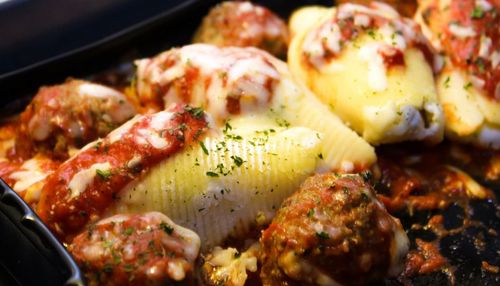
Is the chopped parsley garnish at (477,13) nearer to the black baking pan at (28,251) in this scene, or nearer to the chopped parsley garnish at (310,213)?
the chopped parsley garnish at (310,213)

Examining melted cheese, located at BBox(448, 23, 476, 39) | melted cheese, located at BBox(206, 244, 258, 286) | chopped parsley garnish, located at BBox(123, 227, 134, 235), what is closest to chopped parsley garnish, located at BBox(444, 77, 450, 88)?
melted cheese, located at BBox(448, 23, 476, 39)

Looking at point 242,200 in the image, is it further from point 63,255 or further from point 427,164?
point 427,164

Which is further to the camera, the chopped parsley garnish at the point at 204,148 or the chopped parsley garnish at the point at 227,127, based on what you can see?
the chopped parsley garnish at the point at 227,127

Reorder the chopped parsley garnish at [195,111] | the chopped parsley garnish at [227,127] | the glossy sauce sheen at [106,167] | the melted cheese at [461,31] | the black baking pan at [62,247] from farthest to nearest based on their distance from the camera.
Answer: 1. the melted cheese at [461,31]
2. the chopped parsley garnish at [227,127]
3. the chopped parsley garnish at [195,111]
4. the glossy sauce sheen at [106,167]
5. the black baking pan at [62,247]

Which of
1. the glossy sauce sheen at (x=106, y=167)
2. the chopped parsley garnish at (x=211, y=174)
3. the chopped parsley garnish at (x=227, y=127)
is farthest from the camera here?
the chopped parsley garnish at (x=227, y=127)

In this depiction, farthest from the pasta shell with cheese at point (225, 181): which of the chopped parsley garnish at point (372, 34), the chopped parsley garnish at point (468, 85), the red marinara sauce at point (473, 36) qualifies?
the red marinara sauce at point (473, 36)

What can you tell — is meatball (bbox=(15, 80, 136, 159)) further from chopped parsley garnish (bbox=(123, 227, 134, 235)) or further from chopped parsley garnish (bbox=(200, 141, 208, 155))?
chopped parsley garnish (bbox=(123, 227, 134, 235))

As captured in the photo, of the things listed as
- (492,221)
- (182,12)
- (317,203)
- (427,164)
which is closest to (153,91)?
(182,12)

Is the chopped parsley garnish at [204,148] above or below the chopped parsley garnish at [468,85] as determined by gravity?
above
